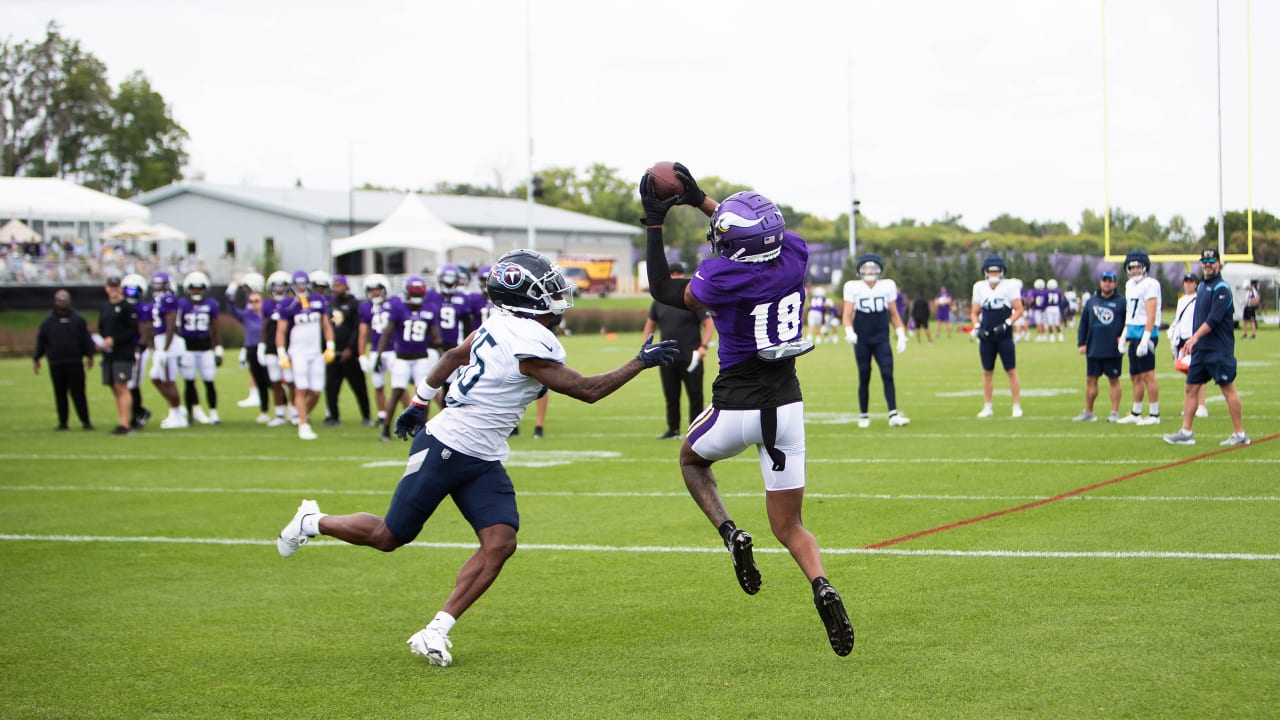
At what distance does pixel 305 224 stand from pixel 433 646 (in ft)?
191

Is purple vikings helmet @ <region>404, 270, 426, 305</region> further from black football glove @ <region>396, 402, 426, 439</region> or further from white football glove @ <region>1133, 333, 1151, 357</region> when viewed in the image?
black football glove @ <region>396, 402, 426, 439</region>

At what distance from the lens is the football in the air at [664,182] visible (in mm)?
5773

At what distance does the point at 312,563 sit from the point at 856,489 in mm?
4779

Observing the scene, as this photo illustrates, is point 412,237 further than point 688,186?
Yes

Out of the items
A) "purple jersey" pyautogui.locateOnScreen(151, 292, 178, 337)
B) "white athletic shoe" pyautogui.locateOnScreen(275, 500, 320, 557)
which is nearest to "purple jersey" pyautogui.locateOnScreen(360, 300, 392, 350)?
"purple jersey" pyautogui.locateOnScreen(151, 292, 178, 337)

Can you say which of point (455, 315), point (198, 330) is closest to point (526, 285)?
point (455, 315)

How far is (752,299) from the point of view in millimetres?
5715

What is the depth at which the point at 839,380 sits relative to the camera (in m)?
24.8

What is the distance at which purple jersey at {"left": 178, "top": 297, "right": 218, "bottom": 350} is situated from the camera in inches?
708

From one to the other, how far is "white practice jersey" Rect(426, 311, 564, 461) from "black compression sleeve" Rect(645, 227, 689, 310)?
1.84 feet

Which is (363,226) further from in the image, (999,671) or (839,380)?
(999,671)

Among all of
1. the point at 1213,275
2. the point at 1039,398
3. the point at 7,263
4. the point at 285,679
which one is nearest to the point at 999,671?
the point at 285,679

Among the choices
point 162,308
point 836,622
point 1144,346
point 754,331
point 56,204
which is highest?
point 56,204

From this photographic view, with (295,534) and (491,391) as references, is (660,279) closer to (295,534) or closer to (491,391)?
(491,391)
